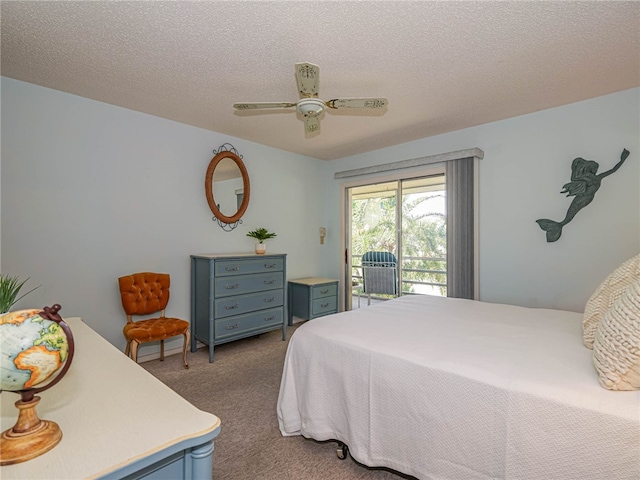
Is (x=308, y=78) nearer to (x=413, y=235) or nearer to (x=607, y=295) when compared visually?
(x=607, y=295)

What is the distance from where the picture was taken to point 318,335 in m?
1.94

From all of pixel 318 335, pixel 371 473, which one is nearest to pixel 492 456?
pixel 371 473

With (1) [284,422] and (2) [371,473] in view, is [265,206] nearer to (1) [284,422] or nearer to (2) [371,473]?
(1) [284,422]

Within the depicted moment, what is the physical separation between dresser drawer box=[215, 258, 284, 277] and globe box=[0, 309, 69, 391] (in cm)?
269

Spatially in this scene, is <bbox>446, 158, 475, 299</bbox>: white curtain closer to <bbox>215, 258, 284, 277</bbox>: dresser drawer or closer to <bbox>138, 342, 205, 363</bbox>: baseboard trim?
<bbox>215, 258, 284, 277</bbox>: dresser drawer

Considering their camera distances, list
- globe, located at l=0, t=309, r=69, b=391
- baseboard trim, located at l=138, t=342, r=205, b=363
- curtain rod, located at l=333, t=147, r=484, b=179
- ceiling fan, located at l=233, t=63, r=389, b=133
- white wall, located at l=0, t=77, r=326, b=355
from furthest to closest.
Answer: curtain rod, located at l=333, t=147, r=484, b=179, baseboard trim, located at l=138, t=342, r=205, b=363, white wall, located at l=0, t=77, r=326, b=355, ceiling fan, located at l=233, t=63, r=389, b=133, globe, located at l=0, t=309, r=69, b=391

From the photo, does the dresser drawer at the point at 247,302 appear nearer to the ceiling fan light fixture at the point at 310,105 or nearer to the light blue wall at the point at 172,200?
the light blue wall at the point at 172,200

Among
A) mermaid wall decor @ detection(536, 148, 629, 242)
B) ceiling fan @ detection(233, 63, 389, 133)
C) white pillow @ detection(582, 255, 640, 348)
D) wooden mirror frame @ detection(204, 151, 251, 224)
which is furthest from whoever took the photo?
wooden mirror frame @ detection(204, 151, 251, 224)

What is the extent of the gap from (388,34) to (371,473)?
253 centimetres

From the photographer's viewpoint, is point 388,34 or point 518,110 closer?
point 388,34

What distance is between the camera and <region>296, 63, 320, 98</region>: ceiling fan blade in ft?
6.20

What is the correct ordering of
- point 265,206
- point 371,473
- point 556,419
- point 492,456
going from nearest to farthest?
point 556,419
point 492,456
point 371,473
point 265,206

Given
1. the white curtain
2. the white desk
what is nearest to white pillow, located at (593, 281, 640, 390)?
the white desk

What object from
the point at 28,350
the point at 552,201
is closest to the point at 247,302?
the point at 28,350
